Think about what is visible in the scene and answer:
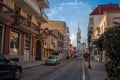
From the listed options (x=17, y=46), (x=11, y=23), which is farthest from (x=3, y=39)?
(x=17, y=46)

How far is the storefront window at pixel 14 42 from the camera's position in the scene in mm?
24272

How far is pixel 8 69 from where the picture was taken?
35.1 feet

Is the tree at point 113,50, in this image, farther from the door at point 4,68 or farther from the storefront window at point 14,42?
the storefront window at point 14,42

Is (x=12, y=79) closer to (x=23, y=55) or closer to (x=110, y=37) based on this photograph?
(x=110, y=37)

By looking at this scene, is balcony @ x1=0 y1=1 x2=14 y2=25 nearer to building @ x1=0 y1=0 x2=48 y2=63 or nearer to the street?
building @ x1=0 y1=0 x2=48 y2=63

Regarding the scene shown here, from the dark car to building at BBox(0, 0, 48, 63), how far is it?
8.29 meters

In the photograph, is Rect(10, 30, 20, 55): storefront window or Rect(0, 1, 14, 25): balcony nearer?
Rect(0, 1, 14, 25): balcony

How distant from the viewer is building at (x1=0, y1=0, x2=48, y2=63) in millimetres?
20905

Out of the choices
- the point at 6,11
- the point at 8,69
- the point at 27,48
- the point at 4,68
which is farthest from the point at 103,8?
the point at 4,68

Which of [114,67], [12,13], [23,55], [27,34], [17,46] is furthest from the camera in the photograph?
[27,34]

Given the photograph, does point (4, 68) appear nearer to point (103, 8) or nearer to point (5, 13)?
point (5, 13)

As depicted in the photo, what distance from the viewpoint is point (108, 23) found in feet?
108

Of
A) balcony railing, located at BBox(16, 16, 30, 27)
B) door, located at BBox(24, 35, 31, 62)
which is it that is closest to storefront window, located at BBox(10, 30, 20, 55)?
balcony railing, located at BBox(16, 16, 30, 27)

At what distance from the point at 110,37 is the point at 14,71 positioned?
5.80 meters
